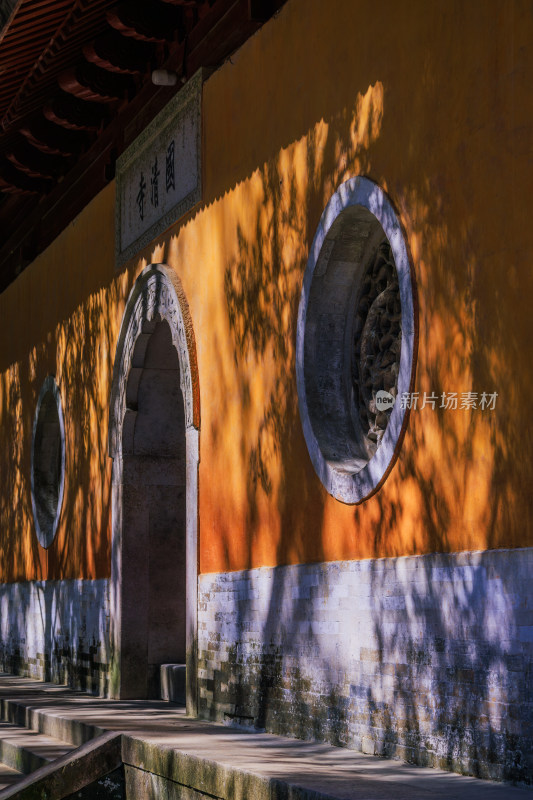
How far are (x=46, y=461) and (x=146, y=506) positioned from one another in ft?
9.80

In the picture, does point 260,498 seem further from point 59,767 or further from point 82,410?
point 82,410

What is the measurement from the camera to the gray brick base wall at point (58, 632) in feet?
29.8

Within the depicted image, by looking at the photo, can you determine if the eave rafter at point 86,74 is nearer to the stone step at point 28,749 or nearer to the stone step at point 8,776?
the stone step at point 28,749

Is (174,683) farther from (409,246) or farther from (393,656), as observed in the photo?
(409,246)

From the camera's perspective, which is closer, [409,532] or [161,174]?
[409,532]

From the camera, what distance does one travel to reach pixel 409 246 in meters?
5.05

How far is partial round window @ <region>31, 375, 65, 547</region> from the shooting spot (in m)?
11.0

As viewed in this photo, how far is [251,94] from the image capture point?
677cm

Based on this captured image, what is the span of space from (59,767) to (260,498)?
159cm

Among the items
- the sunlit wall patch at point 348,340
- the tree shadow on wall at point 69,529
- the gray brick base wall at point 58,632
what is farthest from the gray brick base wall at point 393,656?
the tree shadow on wall at point 69,529

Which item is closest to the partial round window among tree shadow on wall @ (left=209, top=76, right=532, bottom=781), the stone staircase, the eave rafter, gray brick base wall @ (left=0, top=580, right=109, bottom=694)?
gray brick base wall @ (left=0, top=580, right=109, bottom=694)

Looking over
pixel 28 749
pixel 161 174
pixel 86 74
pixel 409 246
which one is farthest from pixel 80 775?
pixel 86 74

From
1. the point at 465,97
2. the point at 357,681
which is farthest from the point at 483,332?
the point at 357,681

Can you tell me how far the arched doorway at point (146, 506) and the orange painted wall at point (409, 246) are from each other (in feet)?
1.36
